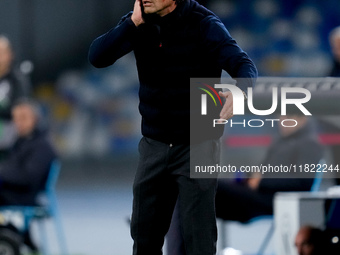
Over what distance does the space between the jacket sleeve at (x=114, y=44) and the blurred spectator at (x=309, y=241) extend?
145 centimetres

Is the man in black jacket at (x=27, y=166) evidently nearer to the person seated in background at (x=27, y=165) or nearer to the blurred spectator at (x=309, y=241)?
the person seated in background at (x=27, y=165)

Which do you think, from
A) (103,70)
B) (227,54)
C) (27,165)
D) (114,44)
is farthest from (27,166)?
(103,70)

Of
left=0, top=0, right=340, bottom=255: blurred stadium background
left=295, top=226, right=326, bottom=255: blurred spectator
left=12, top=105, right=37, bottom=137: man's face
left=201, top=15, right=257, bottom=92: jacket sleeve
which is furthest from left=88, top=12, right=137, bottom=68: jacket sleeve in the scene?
left=0, top=0, right=340, bottom=255: blurred stadium background

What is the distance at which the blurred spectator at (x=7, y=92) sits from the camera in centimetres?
641

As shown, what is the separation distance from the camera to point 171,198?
122 inches

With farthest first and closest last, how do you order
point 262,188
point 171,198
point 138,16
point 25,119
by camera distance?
point 25,119
point 262,188
point 171,198
point 138,16

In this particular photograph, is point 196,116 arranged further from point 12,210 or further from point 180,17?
point 12,210

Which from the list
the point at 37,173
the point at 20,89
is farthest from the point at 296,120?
the point at 20,89

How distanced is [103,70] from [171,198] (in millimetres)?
6609

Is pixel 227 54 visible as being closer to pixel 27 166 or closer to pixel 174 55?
pixel 174 55

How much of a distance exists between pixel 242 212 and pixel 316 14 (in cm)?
522

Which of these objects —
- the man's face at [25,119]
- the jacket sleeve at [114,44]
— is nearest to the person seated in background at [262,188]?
the man's face at [25,119]

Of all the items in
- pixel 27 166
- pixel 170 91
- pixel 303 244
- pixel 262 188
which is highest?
pixel 170 91

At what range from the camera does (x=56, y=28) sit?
9031mm
